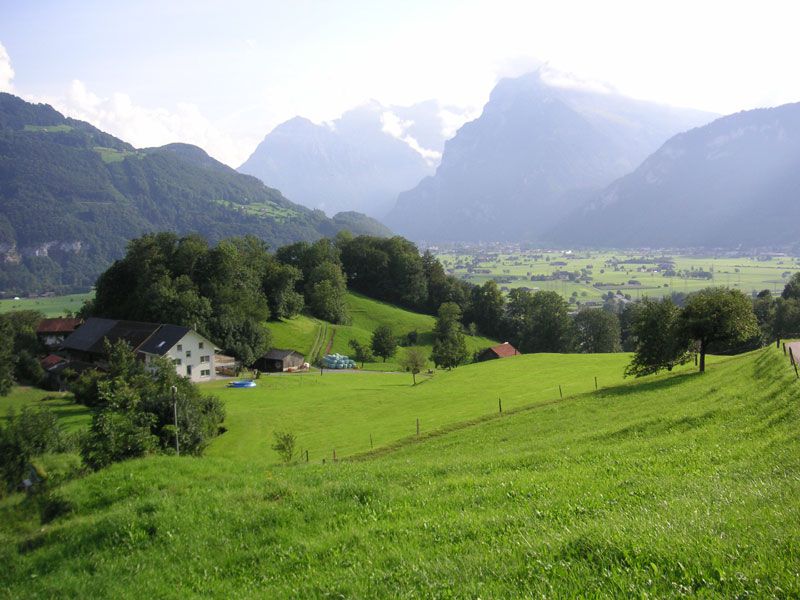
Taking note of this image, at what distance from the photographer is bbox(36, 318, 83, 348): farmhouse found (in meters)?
102

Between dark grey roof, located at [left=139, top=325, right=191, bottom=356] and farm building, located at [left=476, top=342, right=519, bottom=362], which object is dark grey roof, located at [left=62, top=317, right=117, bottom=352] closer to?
dark grey roof, located at [left=139, top=325, right=191, bottom=356]

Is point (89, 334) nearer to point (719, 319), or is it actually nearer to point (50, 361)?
point (50, 361)

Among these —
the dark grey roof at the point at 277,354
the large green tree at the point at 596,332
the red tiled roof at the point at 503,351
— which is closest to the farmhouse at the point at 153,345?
the dark grey roof at the point at 277,354

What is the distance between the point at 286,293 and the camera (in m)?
105

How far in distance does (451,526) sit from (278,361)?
250ft

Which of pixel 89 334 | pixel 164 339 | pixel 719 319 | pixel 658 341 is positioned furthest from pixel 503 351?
pixel 89 334

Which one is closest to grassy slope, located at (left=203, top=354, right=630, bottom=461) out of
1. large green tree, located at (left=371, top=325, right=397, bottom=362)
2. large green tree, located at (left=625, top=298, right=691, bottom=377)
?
large green tree, located at (left=625, top=298, right=691, bottom=377)

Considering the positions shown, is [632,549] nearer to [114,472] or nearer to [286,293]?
[114,472]

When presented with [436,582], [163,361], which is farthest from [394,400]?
[436,582]

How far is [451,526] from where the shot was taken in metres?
10.8

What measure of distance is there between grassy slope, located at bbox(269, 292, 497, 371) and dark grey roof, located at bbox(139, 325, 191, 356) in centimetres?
2049

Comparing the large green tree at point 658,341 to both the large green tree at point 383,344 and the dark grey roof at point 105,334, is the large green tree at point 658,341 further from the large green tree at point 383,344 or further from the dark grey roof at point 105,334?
the dark grey roof at point 105,334

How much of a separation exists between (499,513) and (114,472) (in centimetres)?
1213

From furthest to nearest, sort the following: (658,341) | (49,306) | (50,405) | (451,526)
Result: (49,306) → (50,405) → (658,341) → (451,526)
